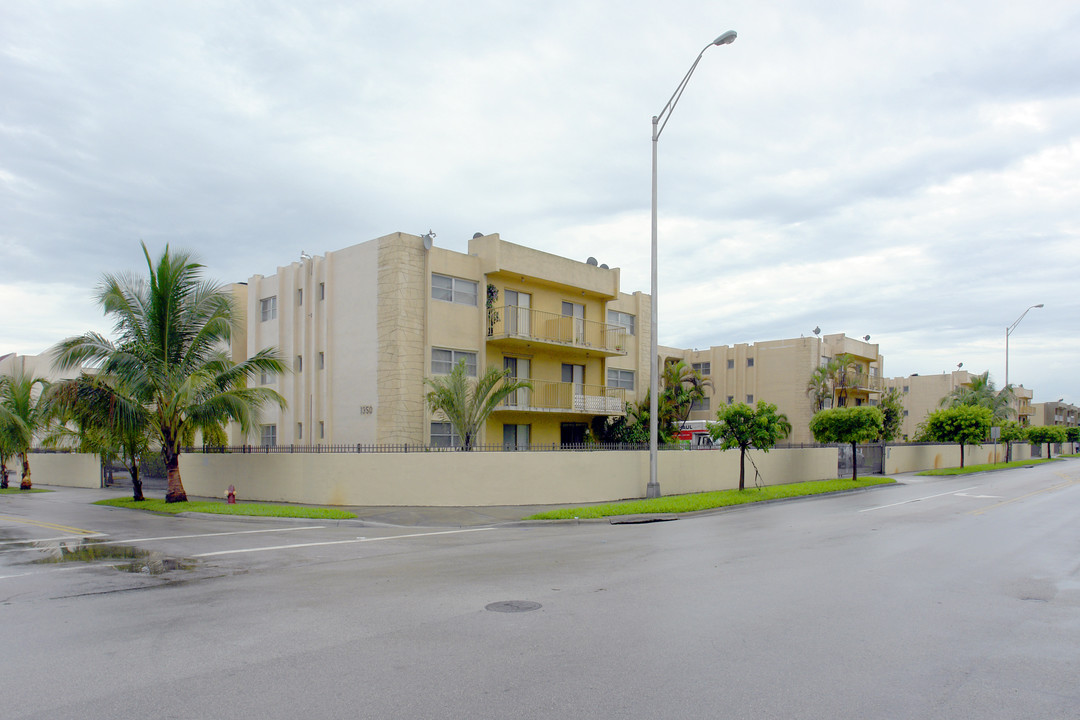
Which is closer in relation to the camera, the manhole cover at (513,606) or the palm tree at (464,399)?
the manhole cover at (513,606)

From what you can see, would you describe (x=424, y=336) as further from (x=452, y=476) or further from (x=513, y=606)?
(x=513, y=606)

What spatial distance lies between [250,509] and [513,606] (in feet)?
48.1

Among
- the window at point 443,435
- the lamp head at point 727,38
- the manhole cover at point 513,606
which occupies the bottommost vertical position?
the manhole cover at point 513,606

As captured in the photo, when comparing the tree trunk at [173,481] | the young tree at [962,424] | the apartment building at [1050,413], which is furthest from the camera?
the apartment building at [1050,413]

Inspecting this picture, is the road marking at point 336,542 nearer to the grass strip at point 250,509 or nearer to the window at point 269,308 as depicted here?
the grass strip at point 250,509

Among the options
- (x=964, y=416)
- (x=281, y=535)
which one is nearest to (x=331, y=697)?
(x=281, y=535)

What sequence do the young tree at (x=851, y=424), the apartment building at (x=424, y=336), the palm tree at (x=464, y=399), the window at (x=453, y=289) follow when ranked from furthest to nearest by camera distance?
the young tree at (x=851, y=424), the window at (x=453, y=289), the apartment building at (x=424, y=336), the palm tree at (x=464, y=399)

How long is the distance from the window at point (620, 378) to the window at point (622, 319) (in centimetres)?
207

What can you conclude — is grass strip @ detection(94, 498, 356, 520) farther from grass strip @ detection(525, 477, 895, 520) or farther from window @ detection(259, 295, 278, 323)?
window @ detection(259, 295, 278, 323)

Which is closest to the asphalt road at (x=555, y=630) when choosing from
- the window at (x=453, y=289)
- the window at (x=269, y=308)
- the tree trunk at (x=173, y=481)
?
the tree trunk at (x=173, y=481)

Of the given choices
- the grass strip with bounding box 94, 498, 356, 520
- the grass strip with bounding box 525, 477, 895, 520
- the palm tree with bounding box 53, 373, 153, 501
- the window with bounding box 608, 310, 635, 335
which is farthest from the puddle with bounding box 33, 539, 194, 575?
the window with bounding box 608, 310, 635, 335

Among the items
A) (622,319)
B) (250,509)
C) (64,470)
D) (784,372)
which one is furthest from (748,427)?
(64,470)

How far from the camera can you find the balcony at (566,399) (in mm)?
28514

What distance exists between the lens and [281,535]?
637 inches
